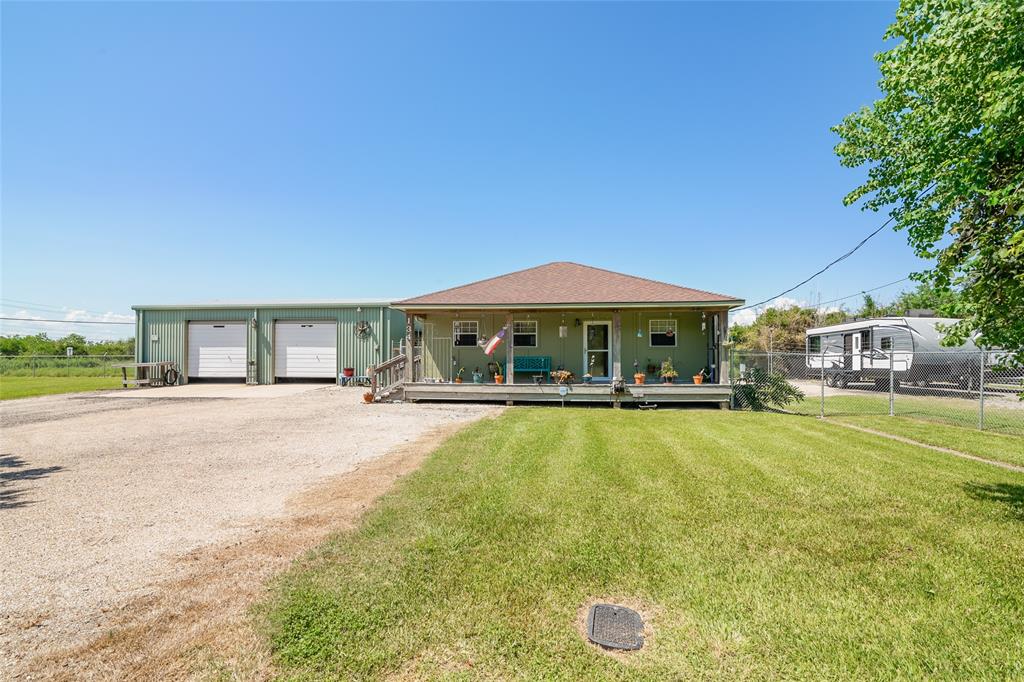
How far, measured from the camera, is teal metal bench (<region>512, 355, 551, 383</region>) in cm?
1380

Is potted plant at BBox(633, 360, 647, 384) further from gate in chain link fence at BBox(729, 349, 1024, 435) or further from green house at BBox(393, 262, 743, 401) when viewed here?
gate in chain link fence at BBox(729, 349, 1024, 435)

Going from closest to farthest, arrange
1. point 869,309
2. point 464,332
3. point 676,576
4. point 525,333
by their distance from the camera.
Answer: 1. point 676,576
2. point 525,333
3. point 464,332
4. point 869,309

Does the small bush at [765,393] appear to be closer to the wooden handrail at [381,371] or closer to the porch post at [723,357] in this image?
the porch post at [723,357]

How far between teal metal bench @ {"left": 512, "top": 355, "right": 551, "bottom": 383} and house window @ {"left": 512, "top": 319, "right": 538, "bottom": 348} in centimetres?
50

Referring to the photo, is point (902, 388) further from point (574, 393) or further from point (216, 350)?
point (216, 350)

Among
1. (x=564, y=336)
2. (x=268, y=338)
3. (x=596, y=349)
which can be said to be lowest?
(x=596, y=349)

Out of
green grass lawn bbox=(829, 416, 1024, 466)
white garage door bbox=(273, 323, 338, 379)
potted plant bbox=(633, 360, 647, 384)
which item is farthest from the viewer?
white garage door bbox=(273, 323, 338, 379)

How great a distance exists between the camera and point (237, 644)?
2.24 metres

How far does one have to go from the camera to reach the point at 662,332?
13.8 m

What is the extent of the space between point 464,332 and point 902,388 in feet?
60.2

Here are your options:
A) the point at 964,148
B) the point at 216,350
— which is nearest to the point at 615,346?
the point at 964,148

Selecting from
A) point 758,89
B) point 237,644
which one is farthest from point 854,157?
point 758,89

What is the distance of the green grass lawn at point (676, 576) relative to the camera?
7.09 ft

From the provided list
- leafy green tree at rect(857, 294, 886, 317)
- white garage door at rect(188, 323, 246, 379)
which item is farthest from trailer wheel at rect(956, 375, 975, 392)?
white garage door at rect(188, 323, 246, 379)
